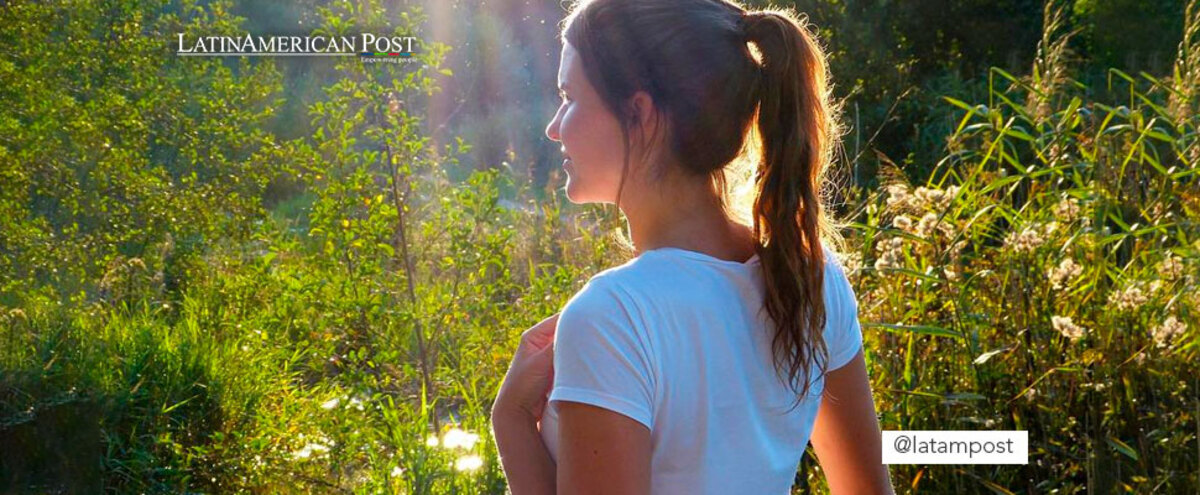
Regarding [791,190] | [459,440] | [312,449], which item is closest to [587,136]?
[791,190]

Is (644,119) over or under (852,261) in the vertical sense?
over

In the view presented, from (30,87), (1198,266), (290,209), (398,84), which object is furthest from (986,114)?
(290,209)

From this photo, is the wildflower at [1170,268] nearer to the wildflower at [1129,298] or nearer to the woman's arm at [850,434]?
the wildflower at [1129,298]

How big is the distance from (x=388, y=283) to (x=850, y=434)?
253 centimetres

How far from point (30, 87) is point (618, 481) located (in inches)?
148

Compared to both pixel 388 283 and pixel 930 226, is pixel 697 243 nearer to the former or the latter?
pixel 930 226

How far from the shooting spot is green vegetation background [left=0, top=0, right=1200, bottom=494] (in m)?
2.88

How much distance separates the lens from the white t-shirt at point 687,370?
3.04ft

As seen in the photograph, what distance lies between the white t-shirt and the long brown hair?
0.03 metres

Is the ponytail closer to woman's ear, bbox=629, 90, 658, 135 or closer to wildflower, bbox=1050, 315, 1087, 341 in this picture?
woman's ear, bbox=629, 90, 658, 135

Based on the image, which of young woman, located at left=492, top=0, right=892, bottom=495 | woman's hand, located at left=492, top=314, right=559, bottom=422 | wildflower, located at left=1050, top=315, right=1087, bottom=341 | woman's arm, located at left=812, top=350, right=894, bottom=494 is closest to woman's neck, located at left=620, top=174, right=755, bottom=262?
young woman, located at left=492, top=0, right=892, bottom=495

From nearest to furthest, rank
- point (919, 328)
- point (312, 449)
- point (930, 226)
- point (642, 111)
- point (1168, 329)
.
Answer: point (642, 111) < point (1168, 329) < point (919, 328) < point (930, 226) < point (312, 449)

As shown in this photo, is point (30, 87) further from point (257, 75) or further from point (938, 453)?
point (938, 453)

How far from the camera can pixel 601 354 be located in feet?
3.02
